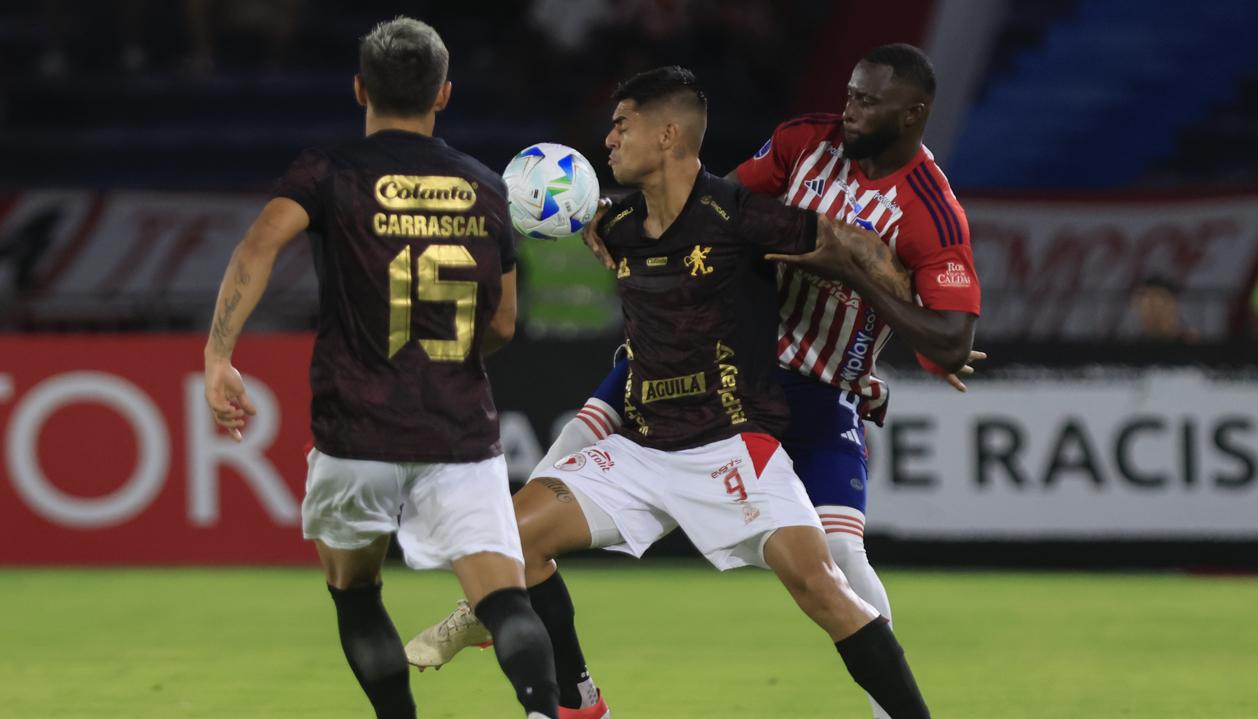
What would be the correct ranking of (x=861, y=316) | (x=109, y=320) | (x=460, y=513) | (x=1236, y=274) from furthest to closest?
(x=1236, y=274), (x=109, y=320), (x=861, y=316), (x=460, y=513)

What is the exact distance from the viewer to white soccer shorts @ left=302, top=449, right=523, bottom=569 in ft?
15.8


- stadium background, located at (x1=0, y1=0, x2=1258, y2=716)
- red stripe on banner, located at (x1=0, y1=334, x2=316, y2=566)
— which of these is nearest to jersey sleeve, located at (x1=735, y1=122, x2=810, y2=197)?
stadium background, located at (x1=0, y1=0, x2=1258, y2=716)

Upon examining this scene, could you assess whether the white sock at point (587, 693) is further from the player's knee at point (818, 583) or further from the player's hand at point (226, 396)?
the player's hand at point (226, 396)

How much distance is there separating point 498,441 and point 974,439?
5816 mm

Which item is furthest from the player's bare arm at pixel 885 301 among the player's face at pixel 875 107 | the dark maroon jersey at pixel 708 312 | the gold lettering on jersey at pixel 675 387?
the gold lettering on jersey at pixel 675 387

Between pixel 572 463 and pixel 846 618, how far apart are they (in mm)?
985

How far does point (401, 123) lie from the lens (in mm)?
4871

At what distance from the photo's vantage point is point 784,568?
5324mm

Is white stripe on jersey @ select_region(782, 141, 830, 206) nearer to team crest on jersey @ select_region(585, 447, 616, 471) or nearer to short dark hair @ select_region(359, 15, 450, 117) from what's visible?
team crest on jersey @ select_region(585, 447, 616, 471)

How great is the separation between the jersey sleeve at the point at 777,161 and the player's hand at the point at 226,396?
1.94 m

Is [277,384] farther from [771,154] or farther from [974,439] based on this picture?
[771,154]

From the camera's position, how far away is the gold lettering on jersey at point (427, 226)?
15.6 feet

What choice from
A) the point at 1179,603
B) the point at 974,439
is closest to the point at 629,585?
the point at 974,439

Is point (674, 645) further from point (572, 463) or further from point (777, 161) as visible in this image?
point (777, 161)
